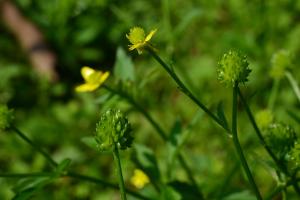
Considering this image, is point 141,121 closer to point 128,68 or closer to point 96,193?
point 96,193

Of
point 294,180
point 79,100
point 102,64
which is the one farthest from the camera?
point 102,64

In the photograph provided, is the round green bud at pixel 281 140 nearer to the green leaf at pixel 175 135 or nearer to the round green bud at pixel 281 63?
the green leaf at pixel 175 135

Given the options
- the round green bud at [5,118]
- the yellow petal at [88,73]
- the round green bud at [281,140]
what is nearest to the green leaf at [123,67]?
the yellow petal at [88,73]

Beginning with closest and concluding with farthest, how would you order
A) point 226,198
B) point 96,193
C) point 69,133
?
point 226,198 < point 96,193 < point 69,133

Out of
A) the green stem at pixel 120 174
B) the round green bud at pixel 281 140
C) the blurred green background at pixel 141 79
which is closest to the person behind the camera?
the green stem at pixel 120 174

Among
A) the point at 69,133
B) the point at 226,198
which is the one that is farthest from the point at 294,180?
the point at 69,133
